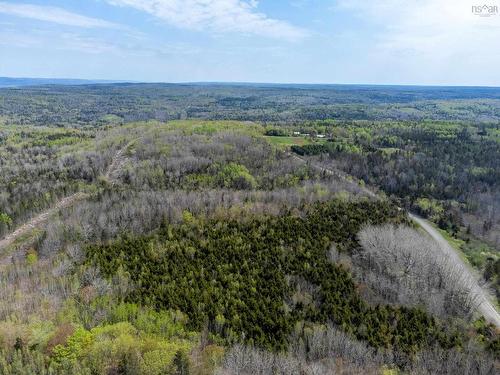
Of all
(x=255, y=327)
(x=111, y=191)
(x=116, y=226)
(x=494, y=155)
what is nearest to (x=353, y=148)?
(x=494, y=155)

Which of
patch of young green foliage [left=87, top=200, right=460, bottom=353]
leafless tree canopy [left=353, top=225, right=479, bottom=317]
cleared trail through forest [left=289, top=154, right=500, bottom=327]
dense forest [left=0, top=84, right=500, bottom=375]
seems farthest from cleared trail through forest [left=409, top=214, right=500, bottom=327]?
patch of young green foliage [left=87, top=200, right=460, bottom=353]

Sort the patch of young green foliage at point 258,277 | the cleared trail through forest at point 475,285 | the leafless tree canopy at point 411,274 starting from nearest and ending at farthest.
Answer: the patch of young green foliage at point 258,277 < the leafless tree canopy at point 411,274 < the cleared trail through forest at point 475,285

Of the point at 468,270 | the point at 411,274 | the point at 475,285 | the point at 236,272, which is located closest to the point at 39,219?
the point at 236,272

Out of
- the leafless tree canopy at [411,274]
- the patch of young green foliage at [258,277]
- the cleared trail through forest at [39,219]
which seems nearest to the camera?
the patch of young green foliage at [258,277]

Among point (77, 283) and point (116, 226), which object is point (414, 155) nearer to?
point (116, 226)

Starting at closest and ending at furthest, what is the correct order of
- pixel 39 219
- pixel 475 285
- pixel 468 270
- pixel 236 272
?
1. pixel 236 272
2. pixel 475 285
3. pixel 468 270
4. pixel 39 219

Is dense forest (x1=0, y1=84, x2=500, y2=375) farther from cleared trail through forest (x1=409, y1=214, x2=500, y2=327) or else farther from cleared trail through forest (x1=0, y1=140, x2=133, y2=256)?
cleared trail through forest (x1=409, y1=214, x2=500, y2=327)

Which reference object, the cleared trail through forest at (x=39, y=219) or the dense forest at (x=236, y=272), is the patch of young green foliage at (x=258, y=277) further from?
the cleared trail through forest at (x=39, y=219)

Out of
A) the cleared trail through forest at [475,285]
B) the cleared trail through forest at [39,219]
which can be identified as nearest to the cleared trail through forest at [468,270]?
the cleared trail through forest at [475,285]

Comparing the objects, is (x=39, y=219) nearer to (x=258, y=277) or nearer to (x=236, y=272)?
(x=236, y=272)
